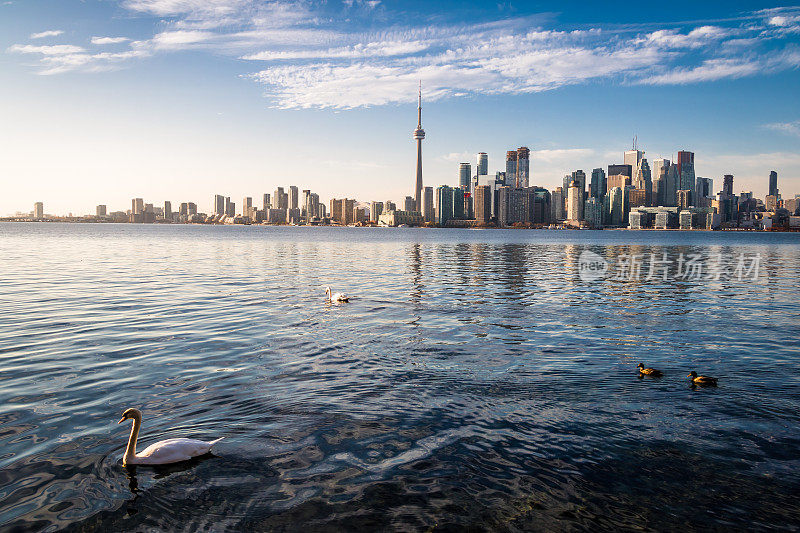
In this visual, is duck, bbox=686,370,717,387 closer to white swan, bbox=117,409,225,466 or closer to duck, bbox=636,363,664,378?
duck, bbox=636,363,664,378

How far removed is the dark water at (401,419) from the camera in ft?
30.1

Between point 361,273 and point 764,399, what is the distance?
40770mm

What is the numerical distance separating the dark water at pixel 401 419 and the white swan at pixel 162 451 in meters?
0.21

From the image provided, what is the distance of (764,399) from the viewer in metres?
14.6

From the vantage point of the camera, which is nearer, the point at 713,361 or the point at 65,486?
the point at 65,486

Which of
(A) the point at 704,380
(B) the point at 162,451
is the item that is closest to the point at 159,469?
(B) the point at 162,451

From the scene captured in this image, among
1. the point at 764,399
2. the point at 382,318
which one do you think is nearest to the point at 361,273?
the point at 382,318

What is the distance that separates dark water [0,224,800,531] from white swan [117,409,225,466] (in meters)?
0.21

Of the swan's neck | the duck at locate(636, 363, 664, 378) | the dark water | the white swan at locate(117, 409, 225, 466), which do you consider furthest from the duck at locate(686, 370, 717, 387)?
the swan's neck

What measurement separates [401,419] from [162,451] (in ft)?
17.6

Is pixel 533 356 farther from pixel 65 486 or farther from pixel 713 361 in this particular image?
pixel 65 486

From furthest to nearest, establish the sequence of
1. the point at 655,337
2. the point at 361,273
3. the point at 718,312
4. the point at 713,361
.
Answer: the point at 361,273, the point at 718,312, the point at 655,337, the point at 713,361

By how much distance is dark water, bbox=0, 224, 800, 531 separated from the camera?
9.16 m

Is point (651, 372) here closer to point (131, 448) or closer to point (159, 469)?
point (159, 469)
